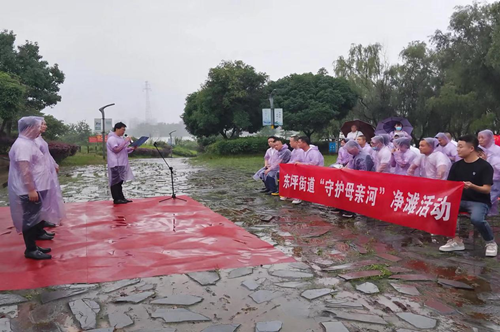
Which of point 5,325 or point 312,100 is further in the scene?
point 312,100

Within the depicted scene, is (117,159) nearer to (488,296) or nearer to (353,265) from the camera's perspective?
(353,265)

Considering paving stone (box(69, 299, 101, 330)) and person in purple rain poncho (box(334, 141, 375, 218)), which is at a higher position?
person in purple rain poncho (box(334, 141, 375, 218))

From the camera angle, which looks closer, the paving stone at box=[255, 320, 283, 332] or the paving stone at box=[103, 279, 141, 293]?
the paving stone at box=[255, 320, 283, 332]

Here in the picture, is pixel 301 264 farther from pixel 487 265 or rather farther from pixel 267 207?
pixel 267 207

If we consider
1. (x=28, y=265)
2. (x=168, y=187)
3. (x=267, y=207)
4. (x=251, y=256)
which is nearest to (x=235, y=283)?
(x=251, y=256)

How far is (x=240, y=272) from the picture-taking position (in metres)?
4.35

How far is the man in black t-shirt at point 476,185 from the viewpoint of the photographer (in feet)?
15.5

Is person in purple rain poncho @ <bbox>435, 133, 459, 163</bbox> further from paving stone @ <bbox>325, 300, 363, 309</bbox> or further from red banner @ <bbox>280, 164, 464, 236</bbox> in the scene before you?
paving stone @ <bbox>325, 300, 363, 309</bbox>

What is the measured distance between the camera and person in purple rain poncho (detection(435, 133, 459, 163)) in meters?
8.41

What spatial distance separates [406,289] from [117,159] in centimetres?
637

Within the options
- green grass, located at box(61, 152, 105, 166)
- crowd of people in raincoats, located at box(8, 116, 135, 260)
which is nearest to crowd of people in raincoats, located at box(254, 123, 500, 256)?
crowd of people in raincoats, located at box(8, 116, 135, 260)

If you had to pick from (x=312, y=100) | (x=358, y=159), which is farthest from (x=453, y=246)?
(x=312, y=100)

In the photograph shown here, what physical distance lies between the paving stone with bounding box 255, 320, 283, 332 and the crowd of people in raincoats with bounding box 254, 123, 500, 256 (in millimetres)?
2906

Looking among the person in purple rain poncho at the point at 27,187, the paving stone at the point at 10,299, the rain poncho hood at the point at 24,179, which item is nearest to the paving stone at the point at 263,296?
the paving stone at the point at 10,299
